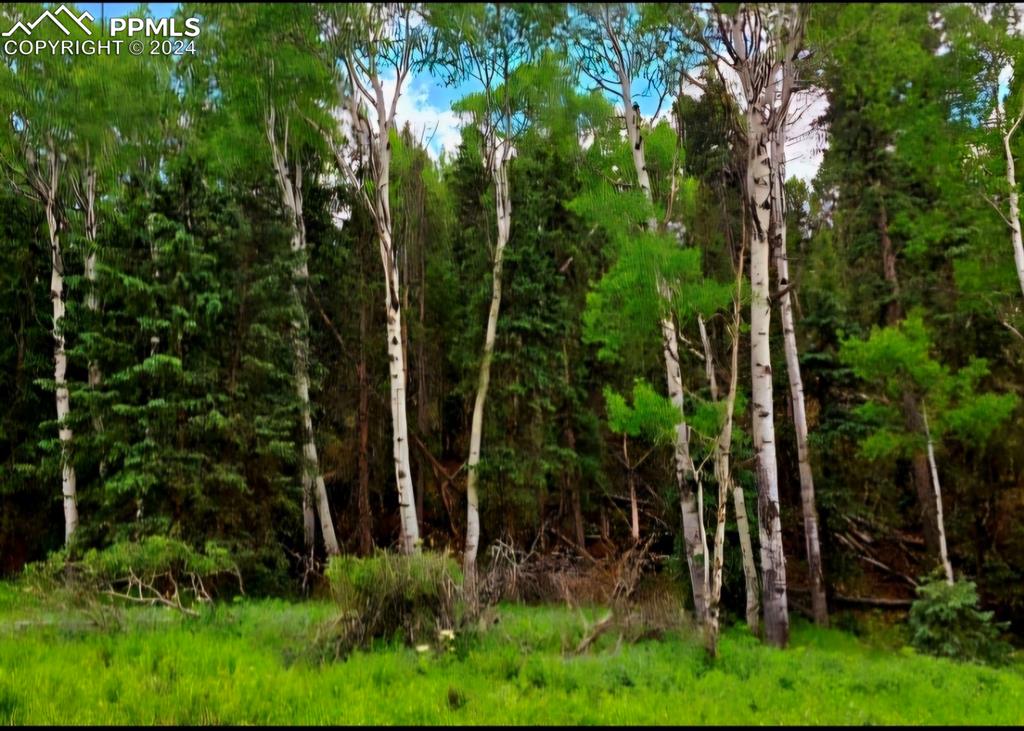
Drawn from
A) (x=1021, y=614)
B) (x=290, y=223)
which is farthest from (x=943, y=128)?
(x=290, y=223)

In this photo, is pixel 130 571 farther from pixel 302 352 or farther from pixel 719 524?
pixel 719 524

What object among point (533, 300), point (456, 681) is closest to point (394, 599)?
point (456, 681)

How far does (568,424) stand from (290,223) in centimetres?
785

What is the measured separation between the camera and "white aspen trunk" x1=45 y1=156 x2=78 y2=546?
1105 cm

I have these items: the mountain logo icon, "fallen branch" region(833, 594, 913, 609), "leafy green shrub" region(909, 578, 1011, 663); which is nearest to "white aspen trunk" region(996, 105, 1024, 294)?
"leafy green shrub" region(909, 578, 1011, 663)

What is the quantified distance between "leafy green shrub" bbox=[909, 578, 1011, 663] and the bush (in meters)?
7.01

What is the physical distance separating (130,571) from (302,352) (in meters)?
5.94

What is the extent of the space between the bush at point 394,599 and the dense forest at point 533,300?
1.64 feet

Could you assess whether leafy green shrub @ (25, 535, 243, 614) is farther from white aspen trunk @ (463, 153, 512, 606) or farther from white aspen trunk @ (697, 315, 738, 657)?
white aspen trunk @ (697, 315, 738, 657)

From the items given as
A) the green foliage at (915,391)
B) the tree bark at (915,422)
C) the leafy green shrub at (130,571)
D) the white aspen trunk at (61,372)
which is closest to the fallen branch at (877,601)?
the tree bark at (915,422)

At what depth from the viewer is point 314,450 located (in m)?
12.8

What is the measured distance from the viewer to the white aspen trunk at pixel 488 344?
13.1 meters

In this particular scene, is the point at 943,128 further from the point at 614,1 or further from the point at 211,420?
the point at 211,420

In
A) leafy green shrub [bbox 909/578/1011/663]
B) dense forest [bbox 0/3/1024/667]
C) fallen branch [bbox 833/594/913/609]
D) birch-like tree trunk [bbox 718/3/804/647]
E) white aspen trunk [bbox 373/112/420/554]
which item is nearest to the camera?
birch-like tree trunk [bbox 718/3/804/647]
